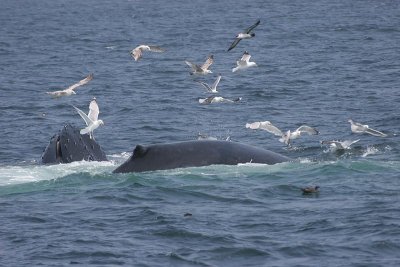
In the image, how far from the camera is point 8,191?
1797cm

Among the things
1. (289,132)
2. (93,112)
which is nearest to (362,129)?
(289,132)

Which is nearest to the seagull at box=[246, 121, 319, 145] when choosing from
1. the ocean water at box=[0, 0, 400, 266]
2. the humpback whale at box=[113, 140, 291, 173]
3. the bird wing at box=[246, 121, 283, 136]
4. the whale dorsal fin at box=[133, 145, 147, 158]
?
the bird wing at box=[246, 121, 283, 136]

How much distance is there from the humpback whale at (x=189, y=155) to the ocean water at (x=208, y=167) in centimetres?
24

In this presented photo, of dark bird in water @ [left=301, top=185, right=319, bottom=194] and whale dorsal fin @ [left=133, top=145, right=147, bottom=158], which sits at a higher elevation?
whale dorsal fin @ [left=133, top=145, right=147, bottom=158]

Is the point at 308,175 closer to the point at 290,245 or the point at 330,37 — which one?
the point at 290,245

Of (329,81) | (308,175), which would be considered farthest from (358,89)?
(308,175)

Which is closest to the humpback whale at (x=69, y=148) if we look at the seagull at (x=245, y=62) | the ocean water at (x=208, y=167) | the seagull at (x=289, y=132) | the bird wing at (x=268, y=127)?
the ocean water at (x=208, y=167)

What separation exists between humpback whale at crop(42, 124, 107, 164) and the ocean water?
0.19m

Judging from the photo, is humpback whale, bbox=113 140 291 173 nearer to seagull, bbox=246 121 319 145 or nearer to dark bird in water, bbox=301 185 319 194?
dark bird in water, bbox=301 185 319 194

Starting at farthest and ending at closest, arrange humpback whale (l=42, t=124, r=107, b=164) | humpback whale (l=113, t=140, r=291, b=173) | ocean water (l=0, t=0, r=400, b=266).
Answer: humpback whale (l=42, t=124, r=107, b=164) < humpback whale (l=113, t=140, r=291, b=173) < ocean water (l=0, t=0, r=400, b=266)

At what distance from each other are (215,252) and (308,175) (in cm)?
507

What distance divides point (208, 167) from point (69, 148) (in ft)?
8.16

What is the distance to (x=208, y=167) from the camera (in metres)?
17.9

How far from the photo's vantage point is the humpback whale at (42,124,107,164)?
18625 millimetres
